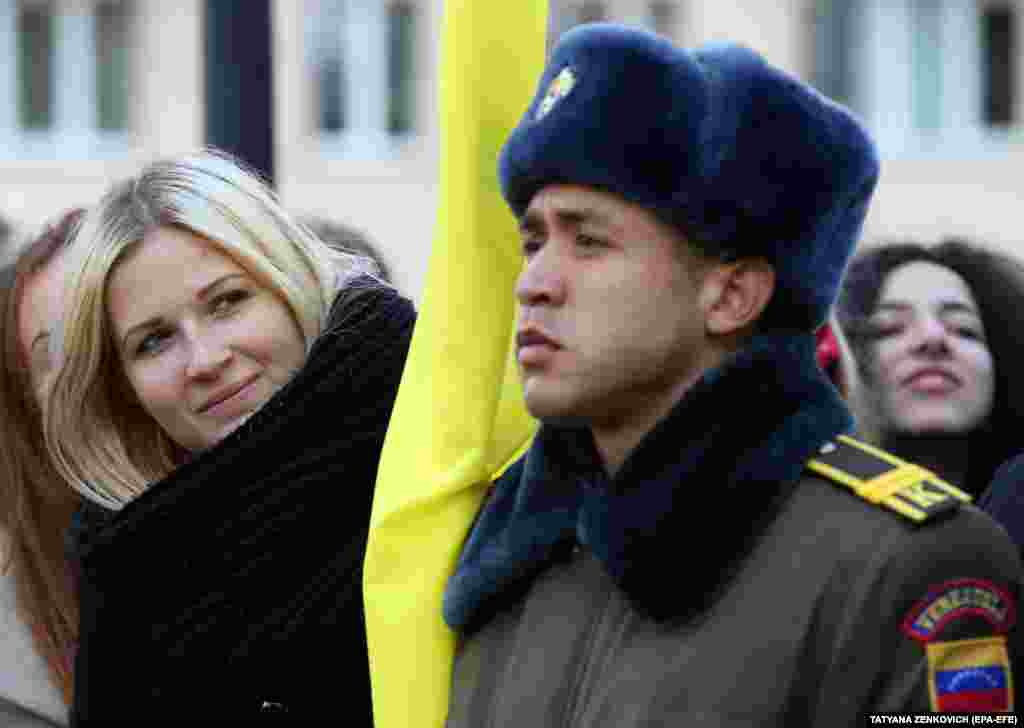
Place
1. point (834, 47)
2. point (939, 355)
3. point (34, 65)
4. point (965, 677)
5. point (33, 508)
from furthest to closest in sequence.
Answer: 1. point (34, 65)
2. point (834, 47)
3. point (939, 355)
4. point (33, 508)
5. point (965, 677)

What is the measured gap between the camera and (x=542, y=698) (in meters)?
2.40

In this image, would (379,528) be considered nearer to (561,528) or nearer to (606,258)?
(561,528)

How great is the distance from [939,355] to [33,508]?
2.11 m

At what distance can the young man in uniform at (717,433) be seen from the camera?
2.22 meters

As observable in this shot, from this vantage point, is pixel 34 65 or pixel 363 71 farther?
pixel 34 65

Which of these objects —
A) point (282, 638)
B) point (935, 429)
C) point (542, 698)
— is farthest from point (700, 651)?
point (935, 429)

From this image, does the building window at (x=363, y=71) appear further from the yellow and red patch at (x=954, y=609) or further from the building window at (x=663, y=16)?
the yellow and red patch at (x=954, y=609)

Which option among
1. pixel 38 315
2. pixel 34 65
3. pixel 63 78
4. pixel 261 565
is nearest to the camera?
pixel 261 565

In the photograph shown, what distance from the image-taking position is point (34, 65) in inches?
749

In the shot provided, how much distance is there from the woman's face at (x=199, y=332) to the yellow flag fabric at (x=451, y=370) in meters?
0.53

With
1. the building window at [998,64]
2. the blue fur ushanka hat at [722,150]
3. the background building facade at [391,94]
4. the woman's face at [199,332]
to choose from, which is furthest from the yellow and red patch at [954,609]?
the building window at [998,64]

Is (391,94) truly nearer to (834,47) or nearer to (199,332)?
(834,47)

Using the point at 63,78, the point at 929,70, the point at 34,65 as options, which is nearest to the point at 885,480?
the point at 929,70

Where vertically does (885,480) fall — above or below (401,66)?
above
